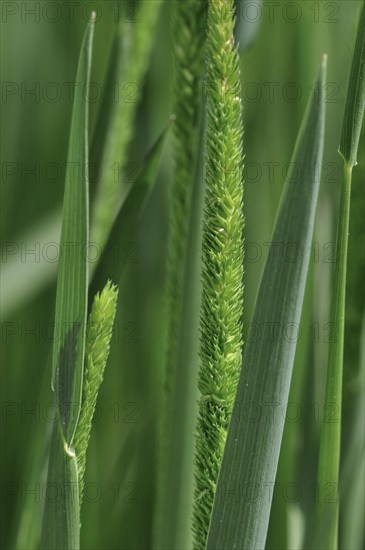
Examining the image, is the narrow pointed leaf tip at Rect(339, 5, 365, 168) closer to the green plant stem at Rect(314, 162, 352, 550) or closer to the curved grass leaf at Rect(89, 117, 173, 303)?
the green plant stem at Rect(314, 162, 352, 550)

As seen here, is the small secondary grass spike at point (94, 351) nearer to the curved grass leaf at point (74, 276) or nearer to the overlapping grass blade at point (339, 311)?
the curved grass leaf at point (74, 276)

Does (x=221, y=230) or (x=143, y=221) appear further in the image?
(x=143, y=221)

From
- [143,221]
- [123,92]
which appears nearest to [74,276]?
[123,92]

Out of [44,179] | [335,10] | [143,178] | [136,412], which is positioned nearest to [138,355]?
[136,412]

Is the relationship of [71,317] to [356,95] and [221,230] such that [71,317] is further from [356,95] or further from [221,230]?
[356,95]

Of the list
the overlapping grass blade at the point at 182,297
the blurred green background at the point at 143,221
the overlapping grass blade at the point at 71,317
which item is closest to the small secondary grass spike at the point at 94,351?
the overlapping grass blade at the point at 71,317

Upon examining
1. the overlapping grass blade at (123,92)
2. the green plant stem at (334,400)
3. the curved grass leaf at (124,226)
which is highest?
the overlapping grass blade at (123,92)

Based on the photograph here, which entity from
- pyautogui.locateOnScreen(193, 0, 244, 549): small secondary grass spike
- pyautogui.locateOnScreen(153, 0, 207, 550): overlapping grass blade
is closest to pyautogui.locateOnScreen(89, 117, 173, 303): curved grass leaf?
pyautogui.locateOnScreen(153, 0, 207, 550): overlapping grass blade
